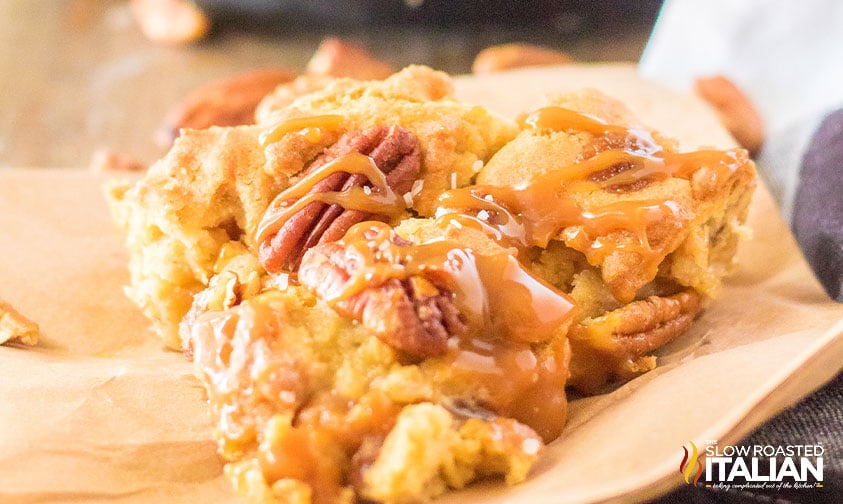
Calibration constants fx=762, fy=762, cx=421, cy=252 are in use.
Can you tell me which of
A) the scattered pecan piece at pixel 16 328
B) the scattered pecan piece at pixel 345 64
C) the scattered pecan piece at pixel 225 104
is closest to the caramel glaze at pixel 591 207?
the scattered pecan piece at pixel 16 328

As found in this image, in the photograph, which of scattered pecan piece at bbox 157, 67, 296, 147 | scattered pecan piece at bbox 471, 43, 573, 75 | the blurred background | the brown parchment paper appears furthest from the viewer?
the blurred background

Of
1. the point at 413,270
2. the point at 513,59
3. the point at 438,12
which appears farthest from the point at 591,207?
the point at 438,12

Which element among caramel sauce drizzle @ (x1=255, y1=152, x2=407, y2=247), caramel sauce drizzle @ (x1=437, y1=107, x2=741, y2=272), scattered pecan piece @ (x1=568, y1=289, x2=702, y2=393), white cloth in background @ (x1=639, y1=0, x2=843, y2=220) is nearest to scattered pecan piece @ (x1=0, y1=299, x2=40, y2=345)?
caramel sauce drizzle @ (x1=255, y1=152, x2=407, y2=247)

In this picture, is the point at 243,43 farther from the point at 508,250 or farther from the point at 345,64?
the point at 508,250

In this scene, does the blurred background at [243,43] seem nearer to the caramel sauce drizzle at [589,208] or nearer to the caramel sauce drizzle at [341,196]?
the caramel sauce drizzle at [341,196]

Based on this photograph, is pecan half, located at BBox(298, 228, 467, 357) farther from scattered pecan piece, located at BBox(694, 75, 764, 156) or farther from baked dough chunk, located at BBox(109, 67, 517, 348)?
scattered pecan piece, located at BBox(694, 75, 764, 156)

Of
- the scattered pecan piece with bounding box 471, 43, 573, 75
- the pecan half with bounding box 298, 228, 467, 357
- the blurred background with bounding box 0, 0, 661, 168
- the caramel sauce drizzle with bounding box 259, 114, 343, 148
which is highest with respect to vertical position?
the caramel sauce drizzle with bounding box 259, 114, 343, 148
